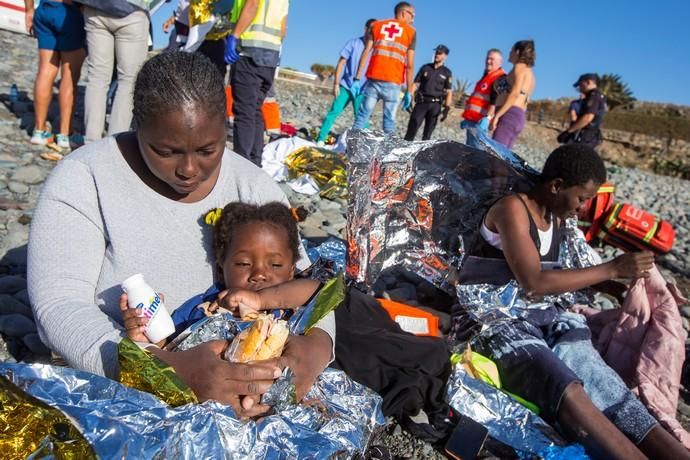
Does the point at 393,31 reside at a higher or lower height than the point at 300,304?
higher

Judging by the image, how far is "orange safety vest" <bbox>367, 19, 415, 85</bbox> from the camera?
6.89 m

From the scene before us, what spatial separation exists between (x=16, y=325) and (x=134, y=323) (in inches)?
49.6

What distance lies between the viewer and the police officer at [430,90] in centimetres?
836

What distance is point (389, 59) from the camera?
690cm

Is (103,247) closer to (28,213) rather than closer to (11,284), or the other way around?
(11,284)

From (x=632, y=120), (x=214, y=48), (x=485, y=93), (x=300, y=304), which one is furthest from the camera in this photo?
(x=632, y=120)

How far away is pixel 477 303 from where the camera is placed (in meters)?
2.80

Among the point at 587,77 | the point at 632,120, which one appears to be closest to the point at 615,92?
the point at 632,120

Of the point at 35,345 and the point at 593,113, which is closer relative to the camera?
the point at 35,345

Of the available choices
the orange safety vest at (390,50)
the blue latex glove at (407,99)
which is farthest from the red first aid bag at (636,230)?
the blue latex glove at (407,99)

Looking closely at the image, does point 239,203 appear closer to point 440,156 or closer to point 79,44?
point 440,156

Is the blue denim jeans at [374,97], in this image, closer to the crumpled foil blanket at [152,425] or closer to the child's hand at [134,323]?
the child's hand at [134,323]

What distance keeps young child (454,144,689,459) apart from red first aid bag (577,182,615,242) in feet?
2.16

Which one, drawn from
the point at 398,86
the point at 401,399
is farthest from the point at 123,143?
the point at 398,86
